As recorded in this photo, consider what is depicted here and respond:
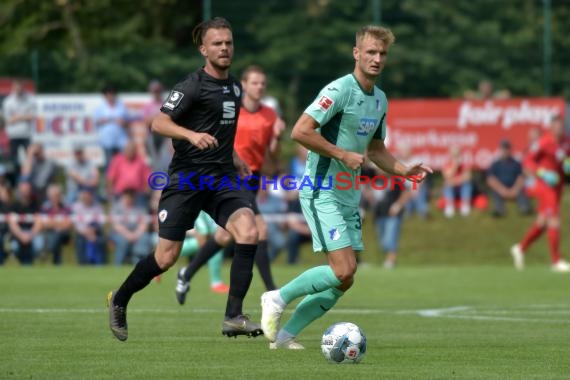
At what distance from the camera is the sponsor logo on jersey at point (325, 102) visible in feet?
31.8

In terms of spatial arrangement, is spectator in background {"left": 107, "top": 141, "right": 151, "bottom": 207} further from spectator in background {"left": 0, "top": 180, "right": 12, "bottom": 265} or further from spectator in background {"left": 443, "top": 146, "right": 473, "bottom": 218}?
spectator in background {"left": 443, "top": 146, "right": 473, "bottom": 218}

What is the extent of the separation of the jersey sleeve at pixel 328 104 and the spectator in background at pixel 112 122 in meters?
16.0

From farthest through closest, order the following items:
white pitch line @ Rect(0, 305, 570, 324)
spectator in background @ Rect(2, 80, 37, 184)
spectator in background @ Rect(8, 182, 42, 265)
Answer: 1. spectator in background @ Rect(2, 80, 37, 184)
2. spectator in background @ Rect(8, 182, 42, 265)
3. white pitch line @ Rect(0, 305, 570, 324)

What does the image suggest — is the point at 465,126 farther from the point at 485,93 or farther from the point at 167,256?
the point at 167,256

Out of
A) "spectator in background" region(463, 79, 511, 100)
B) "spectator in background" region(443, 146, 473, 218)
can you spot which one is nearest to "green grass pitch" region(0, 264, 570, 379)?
"spectator in background" region(443, 146, 473, 218)

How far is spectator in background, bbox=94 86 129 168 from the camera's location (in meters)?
25.6

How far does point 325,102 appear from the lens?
9703 millimetres

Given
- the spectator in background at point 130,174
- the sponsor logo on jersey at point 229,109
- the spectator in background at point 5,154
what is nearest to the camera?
the sponsor logo on jersey at point 229,109

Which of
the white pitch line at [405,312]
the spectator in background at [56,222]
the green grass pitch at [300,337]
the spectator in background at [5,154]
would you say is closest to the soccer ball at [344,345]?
the green grass pitch at [300,337]

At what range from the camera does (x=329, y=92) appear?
9758 millimetres

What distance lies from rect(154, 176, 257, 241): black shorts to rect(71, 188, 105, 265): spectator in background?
1393 cm

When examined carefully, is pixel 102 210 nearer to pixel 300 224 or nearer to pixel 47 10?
pixel 300 224

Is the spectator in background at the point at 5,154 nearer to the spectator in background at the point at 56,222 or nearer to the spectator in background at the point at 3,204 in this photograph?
the spectator in background at the point at 3,204

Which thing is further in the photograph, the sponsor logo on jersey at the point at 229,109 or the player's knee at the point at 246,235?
the sponsor logo on jersey at the point at 229,109
